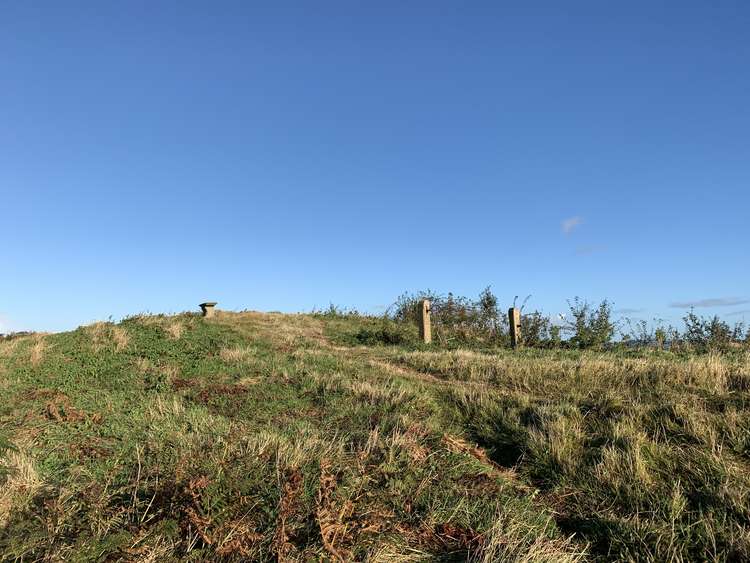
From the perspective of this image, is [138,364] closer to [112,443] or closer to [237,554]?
[112,443]

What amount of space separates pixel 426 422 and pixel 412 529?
8.89ft

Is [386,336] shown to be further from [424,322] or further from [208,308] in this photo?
[208,308]

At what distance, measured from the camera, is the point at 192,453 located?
15.6 feet

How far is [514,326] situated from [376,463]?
11554 mm

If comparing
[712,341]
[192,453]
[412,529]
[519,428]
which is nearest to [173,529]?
[192,453]

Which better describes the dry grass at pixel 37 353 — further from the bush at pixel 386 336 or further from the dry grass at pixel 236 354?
the bush at pixel 386 336

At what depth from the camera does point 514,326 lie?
52.2 feet

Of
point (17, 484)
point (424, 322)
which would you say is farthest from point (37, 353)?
point (424, 322)

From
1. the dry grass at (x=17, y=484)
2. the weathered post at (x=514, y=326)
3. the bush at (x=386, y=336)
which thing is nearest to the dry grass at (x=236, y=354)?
the bush at (x=386, y=336)

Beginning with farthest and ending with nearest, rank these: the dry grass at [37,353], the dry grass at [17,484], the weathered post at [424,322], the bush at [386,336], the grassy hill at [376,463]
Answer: the bush at [386,336] → the weathered post at [424,322] → the dry grass at [37,353] → the dry grass at [17,484] → the grassy hill at [376,463]

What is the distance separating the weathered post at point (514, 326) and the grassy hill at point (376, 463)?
5.63 meters

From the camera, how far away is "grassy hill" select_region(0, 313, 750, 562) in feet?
12.2

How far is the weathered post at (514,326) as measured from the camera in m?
15.8

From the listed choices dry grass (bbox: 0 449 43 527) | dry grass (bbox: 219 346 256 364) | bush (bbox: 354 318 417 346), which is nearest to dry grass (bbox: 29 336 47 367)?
dry grass (bbox: 219 346 256 364)
